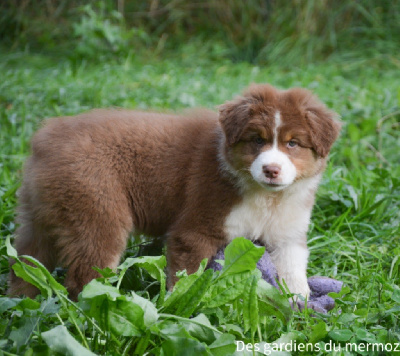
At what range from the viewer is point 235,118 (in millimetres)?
4121

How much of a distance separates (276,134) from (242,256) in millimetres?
1019

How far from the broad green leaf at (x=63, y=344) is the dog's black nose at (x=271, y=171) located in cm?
167

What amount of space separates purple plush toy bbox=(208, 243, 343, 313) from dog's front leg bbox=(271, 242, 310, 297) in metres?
0.07

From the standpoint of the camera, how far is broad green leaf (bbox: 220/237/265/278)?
333cm

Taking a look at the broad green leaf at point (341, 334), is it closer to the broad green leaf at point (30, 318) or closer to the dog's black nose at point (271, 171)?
the dog's black nose at point (271, 171)

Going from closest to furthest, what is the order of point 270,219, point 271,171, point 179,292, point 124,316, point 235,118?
point 124,316 < point 179,292 < point 271,171 < point 235,118 < point 270,219

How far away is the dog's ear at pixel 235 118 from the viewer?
4.08 metres

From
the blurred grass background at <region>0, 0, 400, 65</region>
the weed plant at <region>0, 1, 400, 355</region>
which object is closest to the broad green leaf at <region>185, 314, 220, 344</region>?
the weed plant at <region>0, 1, 400, 355</region>

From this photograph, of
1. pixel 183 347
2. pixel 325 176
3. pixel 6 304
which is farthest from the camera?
pixel 325 176

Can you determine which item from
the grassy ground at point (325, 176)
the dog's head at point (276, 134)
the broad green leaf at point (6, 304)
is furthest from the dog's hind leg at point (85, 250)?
the dog's head at point (276, 134)

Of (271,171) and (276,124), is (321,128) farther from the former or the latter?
(271,171)

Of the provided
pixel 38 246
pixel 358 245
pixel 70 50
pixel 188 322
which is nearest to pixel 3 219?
pixel 38 246

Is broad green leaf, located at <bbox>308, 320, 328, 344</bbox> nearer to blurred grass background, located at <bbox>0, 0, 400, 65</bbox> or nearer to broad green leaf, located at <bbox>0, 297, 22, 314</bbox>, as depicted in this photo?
broad green leaf, located at <bbox>0, 297, 22, 314</bbox>

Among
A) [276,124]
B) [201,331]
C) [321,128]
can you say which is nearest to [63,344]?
[201,331]
